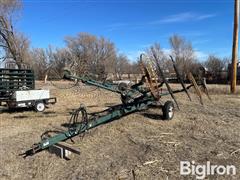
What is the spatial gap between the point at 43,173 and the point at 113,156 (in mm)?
1344

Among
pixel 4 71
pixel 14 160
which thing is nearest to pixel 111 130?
pixel 14 160

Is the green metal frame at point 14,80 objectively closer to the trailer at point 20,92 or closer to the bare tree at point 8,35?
the trailer at point 20,92

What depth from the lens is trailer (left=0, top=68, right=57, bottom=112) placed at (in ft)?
38.9

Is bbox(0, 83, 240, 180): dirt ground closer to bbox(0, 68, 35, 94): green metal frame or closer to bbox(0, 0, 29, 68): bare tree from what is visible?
bbox(0, 68, 35, 94): green metal frame

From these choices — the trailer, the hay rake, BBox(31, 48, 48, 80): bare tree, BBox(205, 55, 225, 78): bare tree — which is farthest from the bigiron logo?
BBox(205, 55, 225, 78): bare tree

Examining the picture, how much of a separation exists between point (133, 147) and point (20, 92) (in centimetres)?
706

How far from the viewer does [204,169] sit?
4926mm

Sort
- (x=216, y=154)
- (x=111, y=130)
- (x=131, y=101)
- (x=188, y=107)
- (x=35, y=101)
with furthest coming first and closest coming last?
(x=35, y=101), (x=188, y=107), (x=131, y=101), (x=111, y=130), (x=216, y=154)

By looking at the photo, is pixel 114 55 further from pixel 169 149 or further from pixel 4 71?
pixel 169 149

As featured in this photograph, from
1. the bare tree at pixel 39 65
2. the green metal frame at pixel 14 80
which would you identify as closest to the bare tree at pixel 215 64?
the bare tree at pixel 39 65

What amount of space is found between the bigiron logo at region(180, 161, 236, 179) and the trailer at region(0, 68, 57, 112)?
27.2ft

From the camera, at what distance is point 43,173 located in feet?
17.0

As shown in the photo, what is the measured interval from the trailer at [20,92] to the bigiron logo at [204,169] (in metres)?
8.29

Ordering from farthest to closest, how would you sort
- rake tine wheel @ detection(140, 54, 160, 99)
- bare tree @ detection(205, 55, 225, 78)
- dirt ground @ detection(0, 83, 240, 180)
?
bare tree @ detection(205, 55, 225, 78) → rake tine wheel @ detection(140, 54, 160, 99) → dirt ground @ detection(0, 83, 240, 180)
